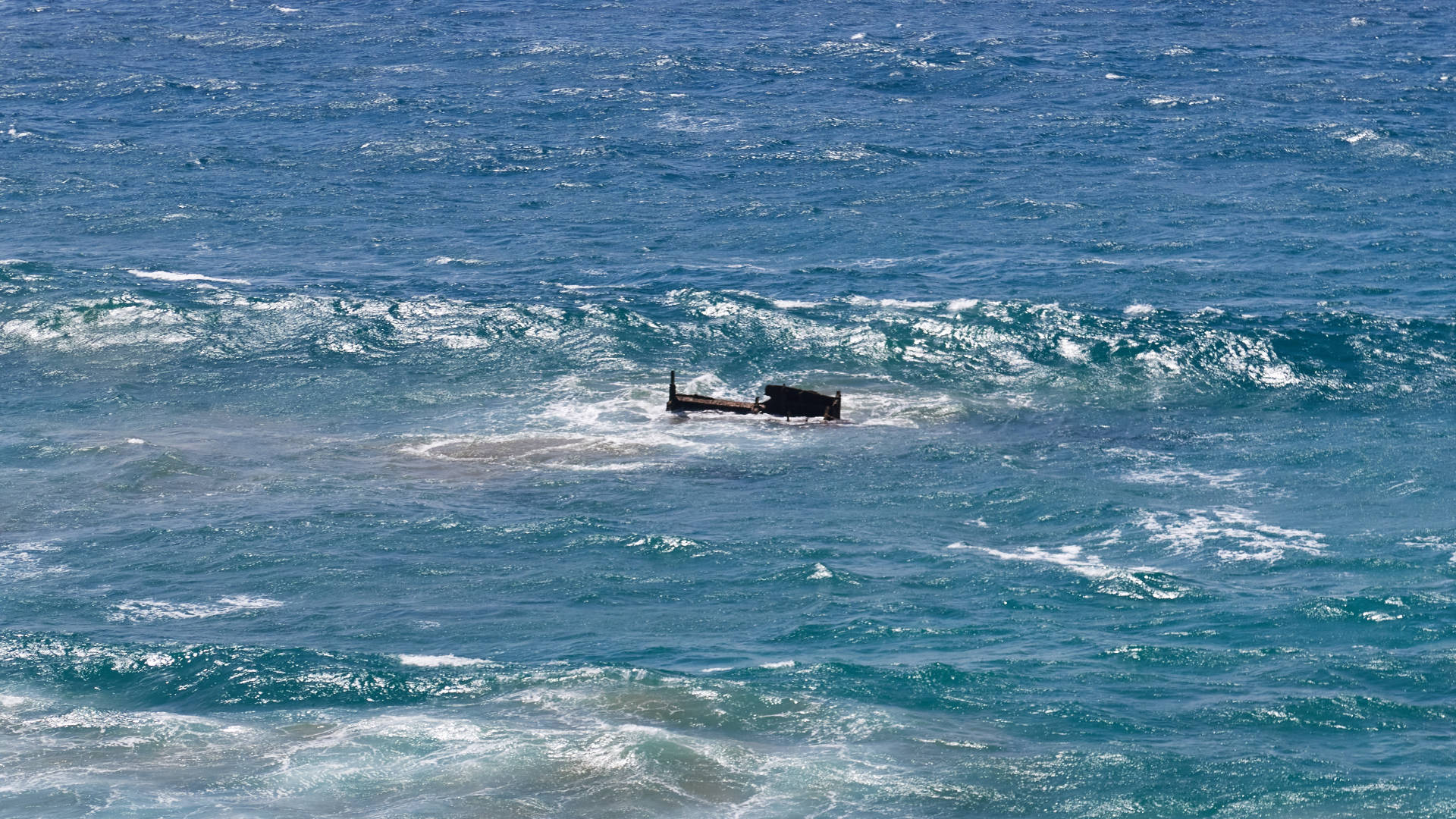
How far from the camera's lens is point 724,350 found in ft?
349

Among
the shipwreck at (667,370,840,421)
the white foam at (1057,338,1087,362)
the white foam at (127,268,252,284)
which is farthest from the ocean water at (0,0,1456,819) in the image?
the shipwreck at (667,370,840,421)

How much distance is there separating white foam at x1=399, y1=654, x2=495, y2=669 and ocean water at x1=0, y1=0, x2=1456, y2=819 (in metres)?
0.79

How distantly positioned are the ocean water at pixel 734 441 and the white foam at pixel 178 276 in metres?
0.43

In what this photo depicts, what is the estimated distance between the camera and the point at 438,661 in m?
67.3

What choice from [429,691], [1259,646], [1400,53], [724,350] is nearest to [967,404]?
[724,350]

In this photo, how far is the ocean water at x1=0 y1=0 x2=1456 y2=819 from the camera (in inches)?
2388

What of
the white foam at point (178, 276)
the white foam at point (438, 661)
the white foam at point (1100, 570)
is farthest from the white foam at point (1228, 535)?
the white foam at point (178, 276)

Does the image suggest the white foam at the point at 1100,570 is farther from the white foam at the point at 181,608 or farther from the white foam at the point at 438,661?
the white foam at the point at 181,608

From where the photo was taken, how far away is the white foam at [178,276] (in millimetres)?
119188

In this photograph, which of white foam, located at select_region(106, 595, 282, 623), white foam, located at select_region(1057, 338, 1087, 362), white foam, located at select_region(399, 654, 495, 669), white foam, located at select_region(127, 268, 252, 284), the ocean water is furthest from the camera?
white foam, located at select_region(127, 268, 252, 284)

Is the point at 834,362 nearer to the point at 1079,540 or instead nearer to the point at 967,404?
the point at 967,404

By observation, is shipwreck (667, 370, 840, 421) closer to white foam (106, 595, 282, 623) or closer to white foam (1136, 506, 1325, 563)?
white foam (1136, 506, 1325, 563)

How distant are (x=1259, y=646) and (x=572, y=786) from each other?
28.4 m

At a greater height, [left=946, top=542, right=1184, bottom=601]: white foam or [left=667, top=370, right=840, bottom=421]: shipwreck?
[left=667, top=370, right=840, bottom=421]: shipwreck
